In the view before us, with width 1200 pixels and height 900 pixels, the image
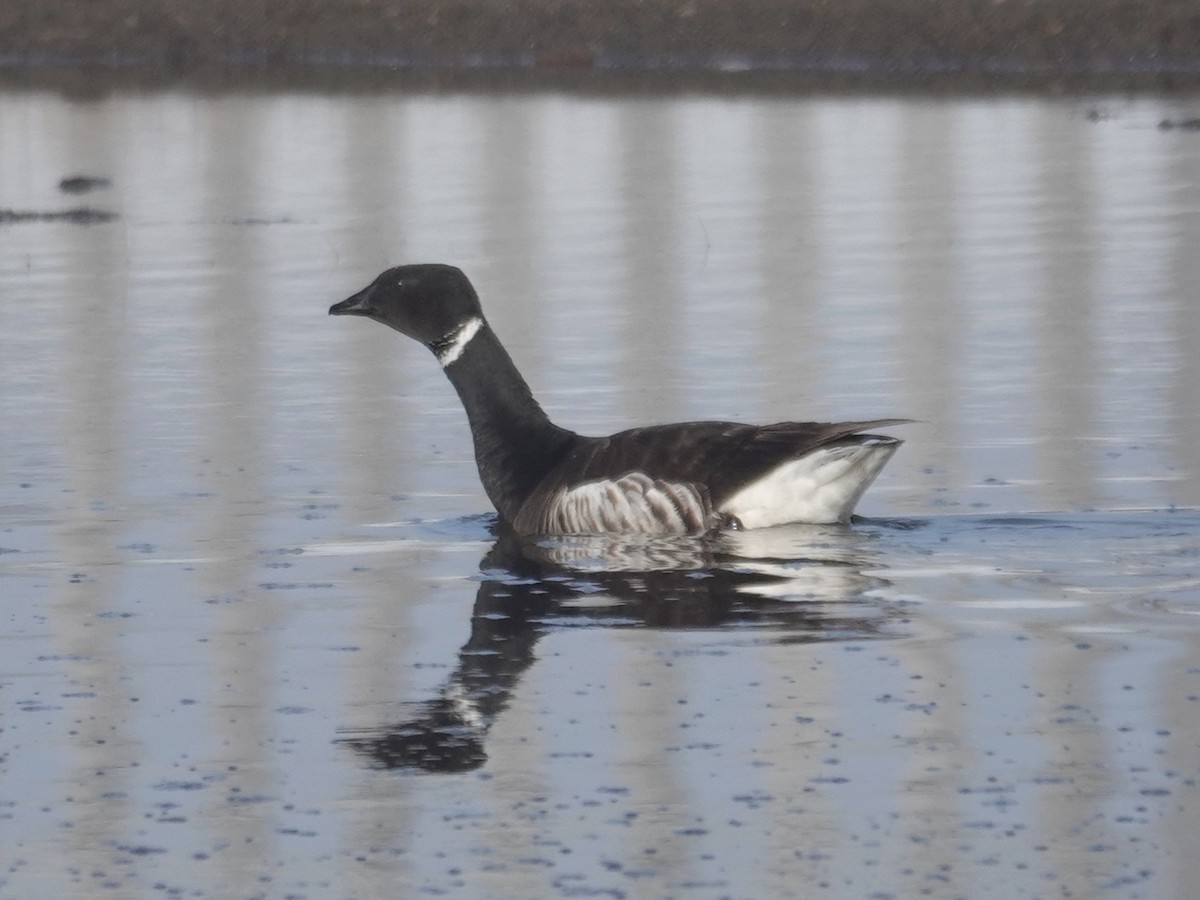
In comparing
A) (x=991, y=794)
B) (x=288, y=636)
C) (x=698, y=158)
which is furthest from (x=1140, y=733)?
(x=698, y=158)

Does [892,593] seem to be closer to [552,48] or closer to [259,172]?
[259,172]

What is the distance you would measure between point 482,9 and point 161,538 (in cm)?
4368

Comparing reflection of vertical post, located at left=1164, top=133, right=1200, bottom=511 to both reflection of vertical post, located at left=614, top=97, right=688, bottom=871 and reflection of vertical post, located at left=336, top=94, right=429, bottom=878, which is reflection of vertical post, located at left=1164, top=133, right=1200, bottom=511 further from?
reflection of vertical post, located at left=336, top=94, right=429, bottom=878

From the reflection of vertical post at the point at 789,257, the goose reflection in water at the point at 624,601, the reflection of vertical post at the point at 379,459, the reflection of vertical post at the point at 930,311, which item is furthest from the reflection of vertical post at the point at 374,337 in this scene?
the reflection of vertical post at the point at 930,311

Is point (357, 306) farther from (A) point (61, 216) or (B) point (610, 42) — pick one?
(B) point (610, 42)

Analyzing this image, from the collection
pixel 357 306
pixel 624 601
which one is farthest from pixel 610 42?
pixel 624 601

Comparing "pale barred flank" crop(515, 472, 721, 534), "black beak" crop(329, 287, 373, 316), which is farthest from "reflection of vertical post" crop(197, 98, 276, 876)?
"pale barred flank" crop(515, 472, 721, 534)

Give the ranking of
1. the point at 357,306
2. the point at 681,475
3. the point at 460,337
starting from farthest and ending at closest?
the point at 357,306 < the point at 460,337 < the point at 681,475

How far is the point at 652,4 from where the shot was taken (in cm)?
5338

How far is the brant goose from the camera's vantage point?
11.6 meters

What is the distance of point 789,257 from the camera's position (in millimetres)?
22938

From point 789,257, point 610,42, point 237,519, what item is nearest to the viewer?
point 237,519

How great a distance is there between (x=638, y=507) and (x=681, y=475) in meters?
0.23

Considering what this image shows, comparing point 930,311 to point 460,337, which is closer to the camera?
point 460,337
